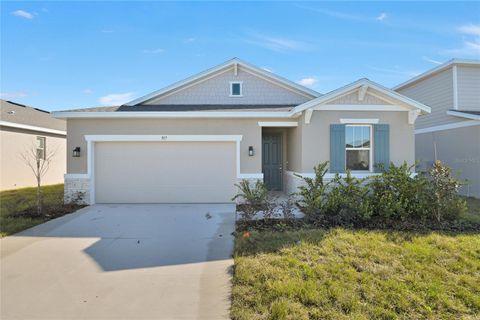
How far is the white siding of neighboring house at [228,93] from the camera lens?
38.7ft

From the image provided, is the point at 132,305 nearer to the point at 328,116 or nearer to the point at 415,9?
the point at 328,116

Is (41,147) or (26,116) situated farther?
(41,147)

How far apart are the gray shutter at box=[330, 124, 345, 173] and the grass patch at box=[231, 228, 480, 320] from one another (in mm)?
3205

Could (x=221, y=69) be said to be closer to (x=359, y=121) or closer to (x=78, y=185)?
(x=359, y=121)

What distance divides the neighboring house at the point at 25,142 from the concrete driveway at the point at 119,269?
28.3 ft

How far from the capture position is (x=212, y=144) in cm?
905

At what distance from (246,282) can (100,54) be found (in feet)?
38.2

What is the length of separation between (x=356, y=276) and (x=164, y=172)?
6909mm

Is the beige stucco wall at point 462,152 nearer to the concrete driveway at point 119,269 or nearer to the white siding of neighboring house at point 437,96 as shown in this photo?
the white siding of neighboring house at point 437,96

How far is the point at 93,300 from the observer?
3.20 m

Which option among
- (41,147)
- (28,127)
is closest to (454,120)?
(28,127)

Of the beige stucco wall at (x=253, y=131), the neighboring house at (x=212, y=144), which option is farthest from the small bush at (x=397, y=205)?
the beige stucco wall at (x=253, y=131)

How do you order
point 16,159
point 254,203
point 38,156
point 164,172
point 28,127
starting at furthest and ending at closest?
point 38,156 → point 28,127 → point 16,159 → point 164,172 → point 254,203

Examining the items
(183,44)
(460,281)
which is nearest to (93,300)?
(460,281)
